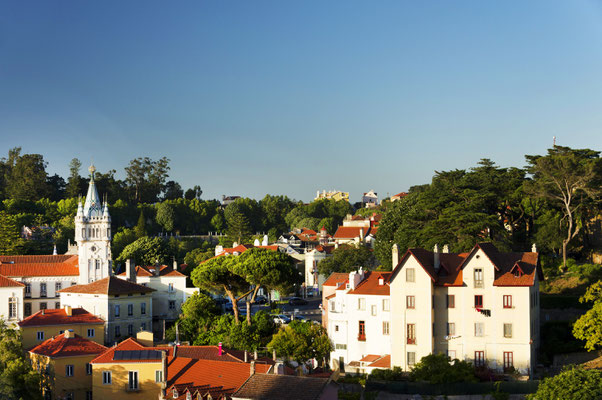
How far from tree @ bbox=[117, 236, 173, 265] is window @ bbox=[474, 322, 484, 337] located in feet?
170

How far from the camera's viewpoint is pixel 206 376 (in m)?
40.0

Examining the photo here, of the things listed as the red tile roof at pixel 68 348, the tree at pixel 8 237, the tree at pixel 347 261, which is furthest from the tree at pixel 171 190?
the red tile roof at pixel 68 348

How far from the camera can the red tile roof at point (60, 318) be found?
195 ft

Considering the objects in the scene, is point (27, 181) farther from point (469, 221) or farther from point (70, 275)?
point (469, 221)

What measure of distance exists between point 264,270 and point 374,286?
10901mm

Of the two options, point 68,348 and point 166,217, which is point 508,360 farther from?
point 166,217

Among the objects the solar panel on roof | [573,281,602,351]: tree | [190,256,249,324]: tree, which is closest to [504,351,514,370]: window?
[573,281,602,351]: tree

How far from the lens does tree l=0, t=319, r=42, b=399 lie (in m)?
41.1

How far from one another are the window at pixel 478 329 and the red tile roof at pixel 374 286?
6.54 metres

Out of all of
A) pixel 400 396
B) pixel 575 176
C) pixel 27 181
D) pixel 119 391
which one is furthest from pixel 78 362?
pixel 27 181

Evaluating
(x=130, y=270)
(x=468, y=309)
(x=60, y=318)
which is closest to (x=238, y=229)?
(x=130, y=270)

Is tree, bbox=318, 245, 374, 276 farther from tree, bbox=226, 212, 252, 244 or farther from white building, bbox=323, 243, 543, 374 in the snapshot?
tree, bbox=226, 212, 252, 244

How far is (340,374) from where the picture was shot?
154ft

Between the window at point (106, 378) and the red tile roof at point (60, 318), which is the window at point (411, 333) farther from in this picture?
the red tile roof at point (60, 318)
